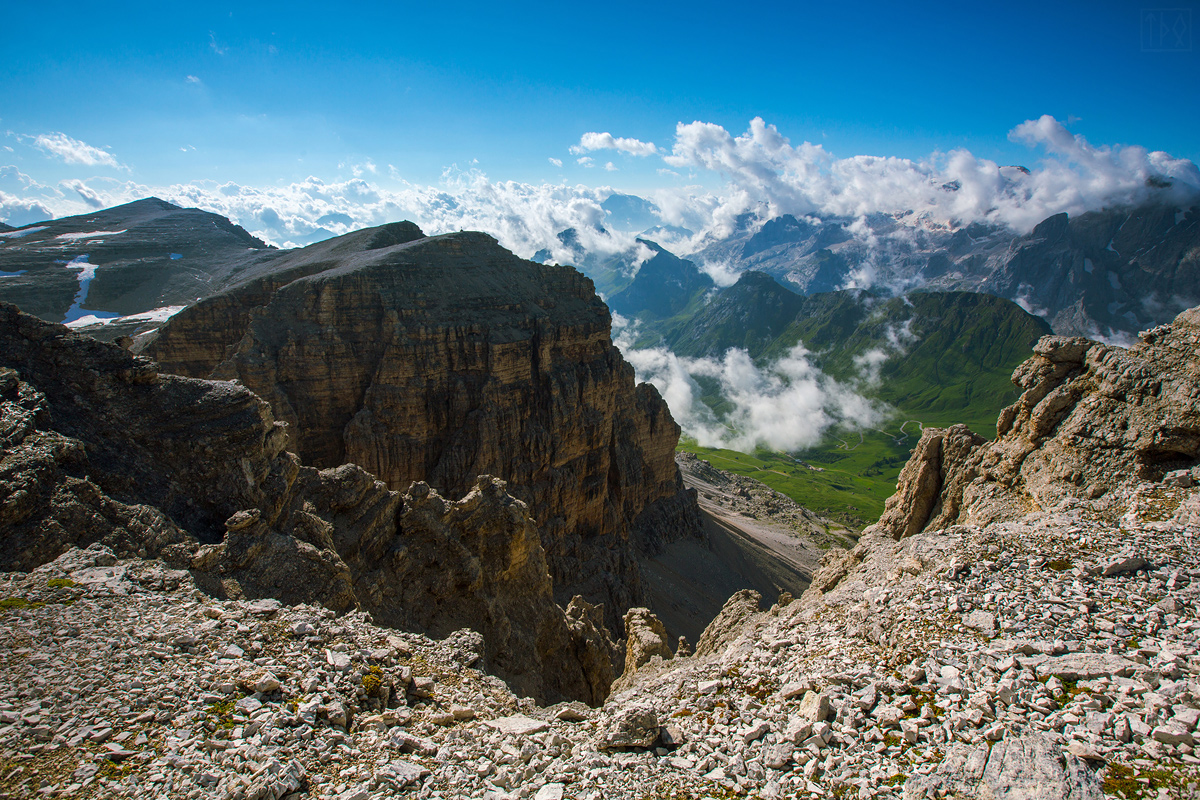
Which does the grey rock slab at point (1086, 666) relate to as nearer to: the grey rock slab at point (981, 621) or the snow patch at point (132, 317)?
the grey rock slab at point (981, 621)

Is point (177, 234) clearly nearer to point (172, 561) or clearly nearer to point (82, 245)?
point (82, 245)

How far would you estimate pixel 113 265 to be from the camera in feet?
471

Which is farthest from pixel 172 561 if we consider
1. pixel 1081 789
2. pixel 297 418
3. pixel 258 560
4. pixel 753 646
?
pixel 297 418

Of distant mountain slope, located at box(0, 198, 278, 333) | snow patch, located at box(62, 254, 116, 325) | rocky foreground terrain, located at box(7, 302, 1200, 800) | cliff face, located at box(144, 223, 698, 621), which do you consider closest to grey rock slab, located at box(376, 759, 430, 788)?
rocky foreground terrain, located at box(7, 302, 1200, 800)

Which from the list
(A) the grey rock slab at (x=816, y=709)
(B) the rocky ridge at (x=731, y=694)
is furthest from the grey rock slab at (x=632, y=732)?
(A) the grey rock slab at (x=816, y=709)

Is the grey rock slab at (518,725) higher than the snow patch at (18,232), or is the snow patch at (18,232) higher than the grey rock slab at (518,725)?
the snow patch at (18,232)

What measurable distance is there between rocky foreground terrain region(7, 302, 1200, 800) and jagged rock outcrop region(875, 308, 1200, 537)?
1.33 feet

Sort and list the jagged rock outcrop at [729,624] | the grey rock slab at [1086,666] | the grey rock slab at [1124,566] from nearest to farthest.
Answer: the grey rock slab at [1086,666]
the grey rock slab at [1124,566]
the jagged rock outcrop at [729,624]

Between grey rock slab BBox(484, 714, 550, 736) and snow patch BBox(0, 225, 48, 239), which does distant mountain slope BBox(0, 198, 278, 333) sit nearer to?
snow patch BBox(0, 225, 48, 239)

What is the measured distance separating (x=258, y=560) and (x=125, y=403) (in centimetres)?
849

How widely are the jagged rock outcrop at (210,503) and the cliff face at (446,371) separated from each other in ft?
111

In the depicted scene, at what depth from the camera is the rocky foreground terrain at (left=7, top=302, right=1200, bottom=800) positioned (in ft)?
35.5

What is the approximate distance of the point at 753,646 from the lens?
1889 centimetres

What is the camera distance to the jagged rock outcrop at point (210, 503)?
18.0 metres
